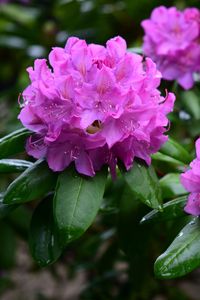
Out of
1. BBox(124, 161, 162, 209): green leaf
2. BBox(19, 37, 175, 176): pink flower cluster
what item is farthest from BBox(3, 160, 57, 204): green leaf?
BBox(124, 161, 162, 209): green leaf

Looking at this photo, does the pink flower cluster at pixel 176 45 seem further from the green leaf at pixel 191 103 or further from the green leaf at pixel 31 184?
the green leaf at pixel 31 184

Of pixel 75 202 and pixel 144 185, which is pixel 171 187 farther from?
pixel 75 202

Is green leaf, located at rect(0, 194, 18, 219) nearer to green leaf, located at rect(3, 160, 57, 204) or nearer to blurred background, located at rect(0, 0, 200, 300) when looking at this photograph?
green leaf, located at rect(3, 160, 57, 204)

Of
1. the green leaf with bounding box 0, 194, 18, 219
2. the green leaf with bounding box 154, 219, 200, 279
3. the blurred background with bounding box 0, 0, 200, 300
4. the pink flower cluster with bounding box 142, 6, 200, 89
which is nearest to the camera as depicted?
the green leaf with bounding box 154, 219, 200, 279

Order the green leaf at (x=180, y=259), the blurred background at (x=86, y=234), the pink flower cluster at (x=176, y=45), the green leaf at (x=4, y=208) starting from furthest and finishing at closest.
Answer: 1. the blurred background at (x=86, y=234)
2. the pink flower cluster at (x=176, y=45)
3. the green leaf at (x=4, y=208)
4. the green leaf at (x=180, y=259)

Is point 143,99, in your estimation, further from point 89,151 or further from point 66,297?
point 66,297

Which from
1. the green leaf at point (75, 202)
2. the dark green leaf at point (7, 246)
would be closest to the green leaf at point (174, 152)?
the green leaf at point (75, 202)

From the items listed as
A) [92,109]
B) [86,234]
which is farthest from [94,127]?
[86,234]
